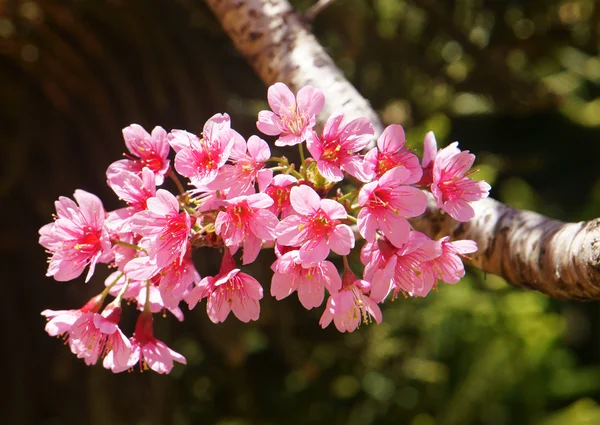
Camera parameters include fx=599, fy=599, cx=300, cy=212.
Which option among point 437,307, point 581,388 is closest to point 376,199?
point 437,307

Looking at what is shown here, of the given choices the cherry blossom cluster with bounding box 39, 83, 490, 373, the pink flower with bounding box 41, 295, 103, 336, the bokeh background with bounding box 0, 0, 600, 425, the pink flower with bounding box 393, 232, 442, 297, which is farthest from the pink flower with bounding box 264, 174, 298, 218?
the bokeh background with bounding box 0, 0, 600, 425

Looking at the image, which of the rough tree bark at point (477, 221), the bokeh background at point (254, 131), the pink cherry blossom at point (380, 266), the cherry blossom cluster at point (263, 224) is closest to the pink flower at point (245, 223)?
the cherry blossom cluster at point (263, 224)

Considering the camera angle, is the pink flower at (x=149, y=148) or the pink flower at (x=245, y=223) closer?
the pink flower at (x=245, y=223)

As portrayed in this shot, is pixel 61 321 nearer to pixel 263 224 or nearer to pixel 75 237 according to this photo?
pixel 75 237

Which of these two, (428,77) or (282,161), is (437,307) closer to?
(428,77)

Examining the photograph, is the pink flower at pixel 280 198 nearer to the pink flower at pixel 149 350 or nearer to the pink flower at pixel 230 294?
the pink flower at pixel 230 294

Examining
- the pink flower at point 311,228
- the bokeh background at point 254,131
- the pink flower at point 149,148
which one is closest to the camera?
the pink flower at point 311,228

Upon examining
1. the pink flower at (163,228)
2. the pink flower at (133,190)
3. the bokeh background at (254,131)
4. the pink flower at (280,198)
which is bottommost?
the bokeh background at (254,131)

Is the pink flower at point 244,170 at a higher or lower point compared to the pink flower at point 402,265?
higher
